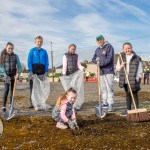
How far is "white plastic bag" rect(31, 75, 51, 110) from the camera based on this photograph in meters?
9.33

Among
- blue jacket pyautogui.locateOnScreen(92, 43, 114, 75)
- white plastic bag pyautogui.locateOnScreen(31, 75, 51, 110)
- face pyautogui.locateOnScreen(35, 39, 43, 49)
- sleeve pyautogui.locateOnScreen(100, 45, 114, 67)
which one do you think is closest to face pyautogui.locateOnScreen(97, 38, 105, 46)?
blue jacket pyautogui.locateOnScreen(92, 43, 114, 75)

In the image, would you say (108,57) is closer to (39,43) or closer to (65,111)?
(39,43)

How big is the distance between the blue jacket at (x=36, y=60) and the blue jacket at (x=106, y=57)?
1511mm

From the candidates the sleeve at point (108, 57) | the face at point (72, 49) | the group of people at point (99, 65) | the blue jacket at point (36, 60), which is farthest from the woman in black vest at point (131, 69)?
the blue jacket at point (36, 60)

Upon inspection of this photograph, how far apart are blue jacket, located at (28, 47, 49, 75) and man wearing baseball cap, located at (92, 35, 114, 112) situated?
141cm

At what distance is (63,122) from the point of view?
256 inches

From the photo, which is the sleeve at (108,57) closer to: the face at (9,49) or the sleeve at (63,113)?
the face at (9,49)

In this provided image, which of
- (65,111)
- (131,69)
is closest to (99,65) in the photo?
(131,69)

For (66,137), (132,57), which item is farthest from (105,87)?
(66,137)

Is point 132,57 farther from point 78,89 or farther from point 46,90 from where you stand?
point 46,90

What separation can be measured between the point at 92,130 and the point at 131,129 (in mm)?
722

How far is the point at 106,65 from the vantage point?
8828 millimetres

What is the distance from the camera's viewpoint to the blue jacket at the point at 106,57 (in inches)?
344

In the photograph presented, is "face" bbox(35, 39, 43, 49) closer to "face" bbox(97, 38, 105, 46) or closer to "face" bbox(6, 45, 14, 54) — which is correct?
"face" bbox(6, 45, 14, 54)
